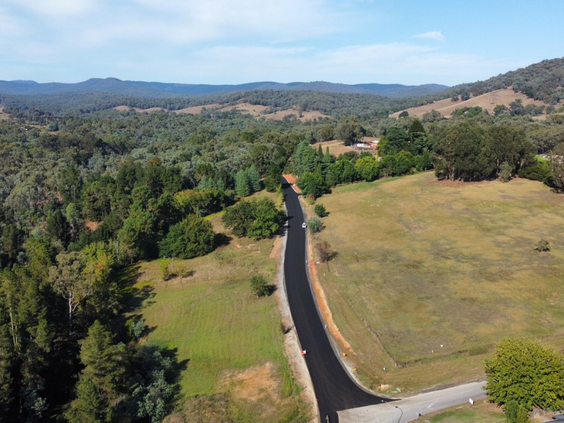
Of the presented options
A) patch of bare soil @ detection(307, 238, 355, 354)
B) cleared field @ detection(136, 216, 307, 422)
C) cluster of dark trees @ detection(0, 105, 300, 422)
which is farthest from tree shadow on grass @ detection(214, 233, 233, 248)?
patch of bare soil @ detection(307, 238, 355, 354)

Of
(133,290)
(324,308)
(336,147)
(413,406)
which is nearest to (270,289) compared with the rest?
(324,308)

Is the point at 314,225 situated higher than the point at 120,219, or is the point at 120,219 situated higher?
the point at 120,219

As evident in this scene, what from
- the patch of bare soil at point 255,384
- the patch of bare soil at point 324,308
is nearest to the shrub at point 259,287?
the patch of bare soil at point 324,308

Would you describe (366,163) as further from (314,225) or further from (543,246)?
(543,246)

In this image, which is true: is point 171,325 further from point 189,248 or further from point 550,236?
point 550,236

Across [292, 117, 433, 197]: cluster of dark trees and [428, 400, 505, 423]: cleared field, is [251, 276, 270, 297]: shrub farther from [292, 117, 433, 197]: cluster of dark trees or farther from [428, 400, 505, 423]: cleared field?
[292, 117, 433, 197]: cluster of dark trees

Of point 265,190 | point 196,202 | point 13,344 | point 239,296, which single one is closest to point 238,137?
point 265,190
